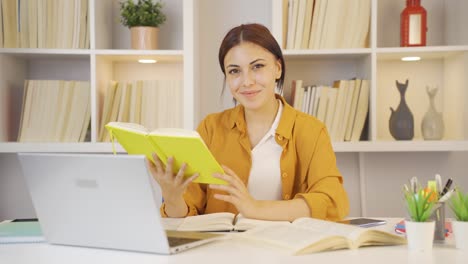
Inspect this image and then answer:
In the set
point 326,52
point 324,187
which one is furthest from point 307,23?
point 324,187

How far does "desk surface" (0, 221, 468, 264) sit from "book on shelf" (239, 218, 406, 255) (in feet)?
0.05

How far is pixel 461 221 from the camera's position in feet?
4.38

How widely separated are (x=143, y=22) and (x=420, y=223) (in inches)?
Answer: 73.0

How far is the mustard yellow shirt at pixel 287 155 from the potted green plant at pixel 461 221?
0.56 m

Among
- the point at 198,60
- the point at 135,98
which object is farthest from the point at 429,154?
the point at 135,98

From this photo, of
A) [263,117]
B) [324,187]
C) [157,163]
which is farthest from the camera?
[263,117]

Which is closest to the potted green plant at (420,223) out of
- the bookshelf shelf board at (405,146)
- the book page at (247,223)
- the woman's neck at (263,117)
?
the book page at (247,223)

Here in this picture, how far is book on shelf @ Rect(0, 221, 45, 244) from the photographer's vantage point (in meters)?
1.46

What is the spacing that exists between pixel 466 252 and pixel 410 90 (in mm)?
1758

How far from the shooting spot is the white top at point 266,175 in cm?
201

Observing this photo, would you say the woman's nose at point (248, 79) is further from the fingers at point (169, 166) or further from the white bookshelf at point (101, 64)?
the white bookshelf at point (101, 64)

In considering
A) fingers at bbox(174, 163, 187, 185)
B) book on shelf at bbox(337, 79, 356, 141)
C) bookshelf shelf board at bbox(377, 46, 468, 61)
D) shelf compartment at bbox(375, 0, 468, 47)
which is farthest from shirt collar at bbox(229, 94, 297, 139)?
shelf compartment at bbox(375, 0, 468, 47)

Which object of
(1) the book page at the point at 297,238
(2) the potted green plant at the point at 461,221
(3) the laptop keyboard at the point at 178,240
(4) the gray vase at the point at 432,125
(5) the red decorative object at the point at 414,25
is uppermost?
(5) the red decorative object at the point at 414,25

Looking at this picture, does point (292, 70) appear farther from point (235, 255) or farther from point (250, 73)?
point (235, 255)
